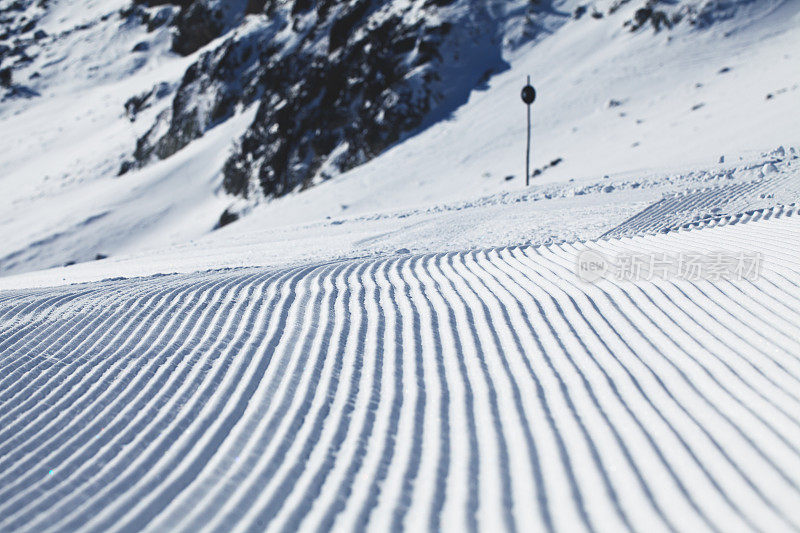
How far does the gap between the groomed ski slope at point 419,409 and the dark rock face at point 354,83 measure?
2284cm

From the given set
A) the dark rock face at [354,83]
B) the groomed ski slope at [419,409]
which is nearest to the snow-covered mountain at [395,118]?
the dark rock face at [354,83]

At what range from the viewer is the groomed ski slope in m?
2.77

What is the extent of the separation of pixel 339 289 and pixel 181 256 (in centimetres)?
741

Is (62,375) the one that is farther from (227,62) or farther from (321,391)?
(227,62)

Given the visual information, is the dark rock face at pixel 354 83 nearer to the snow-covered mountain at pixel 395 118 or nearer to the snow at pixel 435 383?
the snow-covered mountain at pixel 395 118

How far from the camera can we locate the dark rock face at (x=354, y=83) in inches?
1105

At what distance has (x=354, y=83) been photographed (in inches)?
1194

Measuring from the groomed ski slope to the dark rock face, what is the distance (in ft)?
74.9

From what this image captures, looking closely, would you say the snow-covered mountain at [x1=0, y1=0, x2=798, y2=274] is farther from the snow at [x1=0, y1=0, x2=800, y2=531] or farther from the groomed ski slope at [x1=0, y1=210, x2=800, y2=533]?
the groomed ski slope at [x1=0, y1=210, x2=800, y2=533]

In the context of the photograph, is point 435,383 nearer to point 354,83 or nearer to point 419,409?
point 419,409

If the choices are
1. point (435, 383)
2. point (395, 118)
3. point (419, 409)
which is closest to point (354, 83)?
point (395, 118)

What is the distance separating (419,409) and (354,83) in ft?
95.4

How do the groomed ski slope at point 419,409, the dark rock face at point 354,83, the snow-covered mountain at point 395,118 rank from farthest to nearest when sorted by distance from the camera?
1. the dark rock face at point 354,83
2. the snow-covered mountain at point 395,118
3. the groomed ski slope at point 419,409

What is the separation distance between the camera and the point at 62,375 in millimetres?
4539
